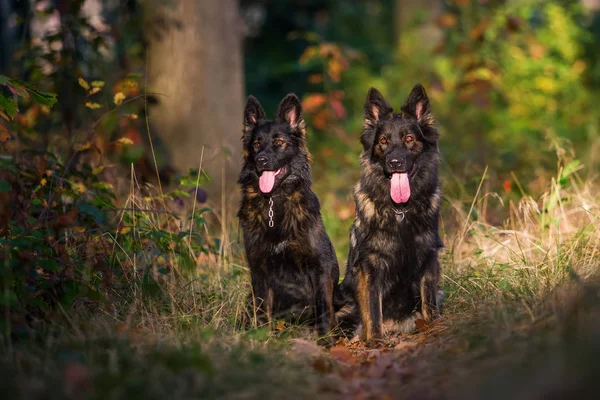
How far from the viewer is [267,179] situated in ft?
19.3

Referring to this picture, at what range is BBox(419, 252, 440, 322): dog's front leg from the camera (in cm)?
558

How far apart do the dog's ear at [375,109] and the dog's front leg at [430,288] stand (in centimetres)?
120

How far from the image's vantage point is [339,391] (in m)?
4.11

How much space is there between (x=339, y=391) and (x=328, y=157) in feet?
26.0

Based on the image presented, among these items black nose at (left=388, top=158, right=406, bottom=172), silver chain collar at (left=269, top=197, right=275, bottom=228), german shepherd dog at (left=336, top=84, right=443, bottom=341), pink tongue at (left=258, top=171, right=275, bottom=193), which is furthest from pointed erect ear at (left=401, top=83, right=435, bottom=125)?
silver chain collar at (left=269, top=197, right=275, bottom=228)

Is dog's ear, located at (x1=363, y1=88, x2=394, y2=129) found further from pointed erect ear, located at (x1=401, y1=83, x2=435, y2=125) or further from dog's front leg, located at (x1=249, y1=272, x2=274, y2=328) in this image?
dog's front leg, located at (x1=249, y1=272, x2=274, y2=328)

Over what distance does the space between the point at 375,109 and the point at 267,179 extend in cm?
106

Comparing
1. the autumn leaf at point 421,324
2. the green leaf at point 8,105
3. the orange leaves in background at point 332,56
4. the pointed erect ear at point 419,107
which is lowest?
the autumn leaf at point 421,324

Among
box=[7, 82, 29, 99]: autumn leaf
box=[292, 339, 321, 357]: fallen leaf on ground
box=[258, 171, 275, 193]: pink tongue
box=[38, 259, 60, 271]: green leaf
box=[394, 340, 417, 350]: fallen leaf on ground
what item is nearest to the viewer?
box=[38, 259, 60, 271]: green leaf

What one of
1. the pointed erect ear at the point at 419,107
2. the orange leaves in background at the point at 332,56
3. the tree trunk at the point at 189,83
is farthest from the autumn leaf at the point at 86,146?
the orange leaves in background at the point at 332,56

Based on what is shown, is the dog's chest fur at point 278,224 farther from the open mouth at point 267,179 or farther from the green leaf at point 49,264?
the green leaf at point 49,264

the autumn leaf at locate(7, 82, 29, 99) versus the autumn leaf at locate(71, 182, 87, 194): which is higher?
the autumn leaf at locate(7, 82, 29, 99)

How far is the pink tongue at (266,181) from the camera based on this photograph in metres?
5.87

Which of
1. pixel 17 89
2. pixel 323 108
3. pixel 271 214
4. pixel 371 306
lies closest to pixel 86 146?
pixel 17 89
